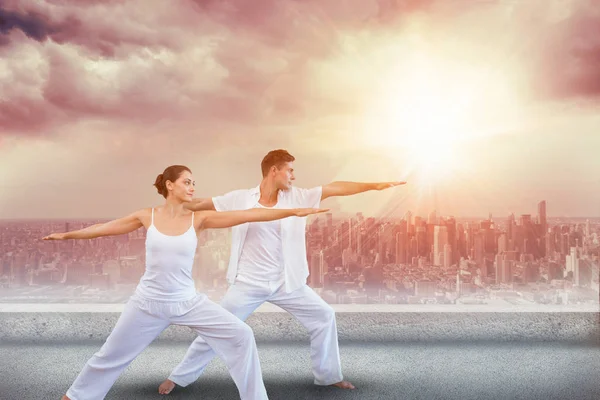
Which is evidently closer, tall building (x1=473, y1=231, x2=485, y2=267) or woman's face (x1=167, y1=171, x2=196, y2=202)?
woman's face (x1=167, y1=171, x2=196, y2=202)

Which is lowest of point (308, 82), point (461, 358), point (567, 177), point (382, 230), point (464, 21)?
point (461, 358)

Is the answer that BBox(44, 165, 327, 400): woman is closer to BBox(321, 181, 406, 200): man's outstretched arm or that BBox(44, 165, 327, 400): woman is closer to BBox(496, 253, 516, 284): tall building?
A: BBox(321, 181, 406, 200): man's outstretched arm

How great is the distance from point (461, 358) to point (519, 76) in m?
2.81

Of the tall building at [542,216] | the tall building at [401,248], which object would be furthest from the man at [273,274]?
the tall building at [542,216]

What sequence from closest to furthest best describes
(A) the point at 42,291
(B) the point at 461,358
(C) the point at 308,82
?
1. (B) the point at 461,358
2. (A) the point at 42,291
3. (C) the point at 308,82

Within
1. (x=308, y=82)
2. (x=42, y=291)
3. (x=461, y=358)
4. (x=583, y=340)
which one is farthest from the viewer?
(x=308, y=82)

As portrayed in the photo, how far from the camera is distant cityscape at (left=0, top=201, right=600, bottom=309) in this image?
4.92m

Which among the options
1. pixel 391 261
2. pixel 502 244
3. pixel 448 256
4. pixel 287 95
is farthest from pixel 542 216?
pixel 287 95

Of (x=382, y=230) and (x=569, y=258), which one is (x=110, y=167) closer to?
(x=382, y=230)

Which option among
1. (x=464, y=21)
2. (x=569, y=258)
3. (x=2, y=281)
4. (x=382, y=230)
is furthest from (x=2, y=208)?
(x=569, y=258)

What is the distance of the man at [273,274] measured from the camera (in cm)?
295

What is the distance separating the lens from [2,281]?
504 cm

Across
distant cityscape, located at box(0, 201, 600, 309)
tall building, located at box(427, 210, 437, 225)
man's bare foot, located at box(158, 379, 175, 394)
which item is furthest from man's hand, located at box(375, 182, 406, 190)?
tall building, located at box(427, 210, 437, 225)

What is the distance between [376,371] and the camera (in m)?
3.37
